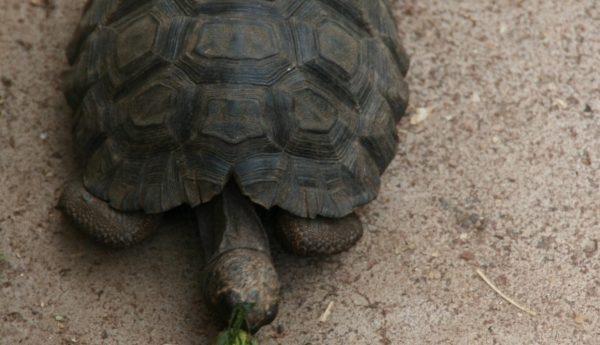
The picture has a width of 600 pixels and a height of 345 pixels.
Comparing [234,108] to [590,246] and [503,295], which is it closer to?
[503,295]

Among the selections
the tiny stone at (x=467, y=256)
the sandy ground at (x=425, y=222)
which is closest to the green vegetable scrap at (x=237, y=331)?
the sandy ground at (x=425, y=222)

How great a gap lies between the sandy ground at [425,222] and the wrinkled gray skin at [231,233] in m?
0.16

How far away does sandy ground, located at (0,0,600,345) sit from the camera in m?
3.51

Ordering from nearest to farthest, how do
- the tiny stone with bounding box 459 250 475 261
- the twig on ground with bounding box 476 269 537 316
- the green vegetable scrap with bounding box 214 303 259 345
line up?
the green vegetable scrap with bounding box 214 303 259 345, the twig on ground with bounding box 476 269 537 316, the tiny stone with bounding box 459 250 475 261

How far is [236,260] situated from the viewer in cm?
329

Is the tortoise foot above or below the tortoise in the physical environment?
below

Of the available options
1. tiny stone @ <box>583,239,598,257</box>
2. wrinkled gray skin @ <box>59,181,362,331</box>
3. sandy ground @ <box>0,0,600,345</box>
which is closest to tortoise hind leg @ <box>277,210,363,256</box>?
wrinkled gray skin @ <box>59,181,362,331</box>

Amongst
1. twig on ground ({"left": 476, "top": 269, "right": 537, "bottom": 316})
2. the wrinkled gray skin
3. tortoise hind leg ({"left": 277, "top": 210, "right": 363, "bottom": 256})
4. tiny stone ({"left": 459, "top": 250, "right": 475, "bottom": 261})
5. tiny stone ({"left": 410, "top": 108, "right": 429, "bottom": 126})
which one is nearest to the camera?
the wrinkled gray skin

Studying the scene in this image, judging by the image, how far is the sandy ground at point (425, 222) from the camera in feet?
11.5

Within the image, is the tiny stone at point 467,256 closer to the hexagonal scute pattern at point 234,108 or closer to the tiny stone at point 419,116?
the hexagonal scute pattern at point 234,108

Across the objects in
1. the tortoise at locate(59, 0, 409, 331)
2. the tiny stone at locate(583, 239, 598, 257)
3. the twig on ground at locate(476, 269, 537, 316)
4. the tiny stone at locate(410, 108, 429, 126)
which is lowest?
the twig on ground at locate(476, 269, 537, 316)

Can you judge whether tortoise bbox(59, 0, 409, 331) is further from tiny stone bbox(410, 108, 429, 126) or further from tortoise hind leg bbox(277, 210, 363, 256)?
tiny stone bbox(410, 108, 429, 126)

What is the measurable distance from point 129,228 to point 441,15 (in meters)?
1.91

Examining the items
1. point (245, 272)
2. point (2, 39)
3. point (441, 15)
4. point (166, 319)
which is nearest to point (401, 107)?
point (441, 15)
